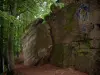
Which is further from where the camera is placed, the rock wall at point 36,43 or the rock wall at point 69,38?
the rock wall at point 36,43

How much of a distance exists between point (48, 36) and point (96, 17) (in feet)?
10.6

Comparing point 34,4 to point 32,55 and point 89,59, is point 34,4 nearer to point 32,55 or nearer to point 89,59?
point 32,55

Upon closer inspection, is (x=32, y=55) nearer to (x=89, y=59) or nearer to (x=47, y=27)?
(x=47, y=27)

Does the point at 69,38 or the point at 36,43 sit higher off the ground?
the point at 69,38

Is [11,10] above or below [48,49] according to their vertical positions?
above

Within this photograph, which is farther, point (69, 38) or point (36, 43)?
point (36, 43)

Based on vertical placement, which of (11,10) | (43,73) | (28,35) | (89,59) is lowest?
(43,73)

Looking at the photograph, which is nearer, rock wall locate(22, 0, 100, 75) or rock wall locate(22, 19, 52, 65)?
rock wall locate(22, 0, 100, 75)

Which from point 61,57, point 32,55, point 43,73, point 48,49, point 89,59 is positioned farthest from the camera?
point 32,55

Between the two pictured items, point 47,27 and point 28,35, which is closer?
point 47,27

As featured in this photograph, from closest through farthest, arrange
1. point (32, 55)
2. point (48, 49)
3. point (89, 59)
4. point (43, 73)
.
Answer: point (89, 59)
point (43, 73)
point (48, 49)
point (32, 55)

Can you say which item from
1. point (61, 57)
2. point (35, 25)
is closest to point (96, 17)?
point (61, 57)

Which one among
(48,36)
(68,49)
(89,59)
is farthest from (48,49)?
(89,59)

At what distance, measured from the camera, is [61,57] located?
8914mm
